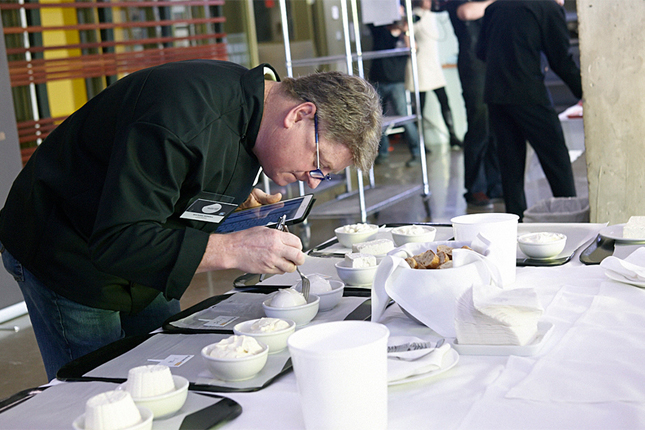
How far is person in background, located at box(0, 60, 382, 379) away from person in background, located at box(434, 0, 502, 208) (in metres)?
4.15

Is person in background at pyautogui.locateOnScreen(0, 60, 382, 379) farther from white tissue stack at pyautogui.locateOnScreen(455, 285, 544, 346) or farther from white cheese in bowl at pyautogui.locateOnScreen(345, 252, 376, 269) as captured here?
white tissue stack at pyautogui.locateOnScreen(455, 285, 544, 346)

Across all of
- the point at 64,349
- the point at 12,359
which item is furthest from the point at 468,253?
the point at 12,359

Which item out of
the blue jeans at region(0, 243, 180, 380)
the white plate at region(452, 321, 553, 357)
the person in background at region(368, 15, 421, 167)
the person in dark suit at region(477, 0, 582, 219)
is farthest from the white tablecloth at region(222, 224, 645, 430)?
the person in background at region(368, 15, 421, 167)

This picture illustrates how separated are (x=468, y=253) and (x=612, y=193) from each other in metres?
2.06

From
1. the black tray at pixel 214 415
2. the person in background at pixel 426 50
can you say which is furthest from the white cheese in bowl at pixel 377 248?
the person in background at pixel 426 50

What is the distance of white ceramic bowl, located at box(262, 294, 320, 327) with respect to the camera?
1.30m

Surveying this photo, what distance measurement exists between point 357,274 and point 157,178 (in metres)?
0.53

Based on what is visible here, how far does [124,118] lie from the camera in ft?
4.41

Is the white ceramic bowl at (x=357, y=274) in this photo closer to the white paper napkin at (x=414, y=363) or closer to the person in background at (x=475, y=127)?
the white paper napkin at (x=414, y=363)

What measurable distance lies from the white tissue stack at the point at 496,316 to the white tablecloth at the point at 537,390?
0.03 metres

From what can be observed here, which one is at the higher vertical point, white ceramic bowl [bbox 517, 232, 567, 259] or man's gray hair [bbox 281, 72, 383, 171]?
man's gray hair [bbox 281, 72, 383, 171]

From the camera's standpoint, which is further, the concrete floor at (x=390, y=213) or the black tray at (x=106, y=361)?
A: the concrete floor at (x=390, y=213)

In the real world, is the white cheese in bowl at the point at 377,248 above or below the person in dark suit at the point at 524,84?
below

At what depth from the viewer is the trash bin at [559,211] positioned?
2945mm
